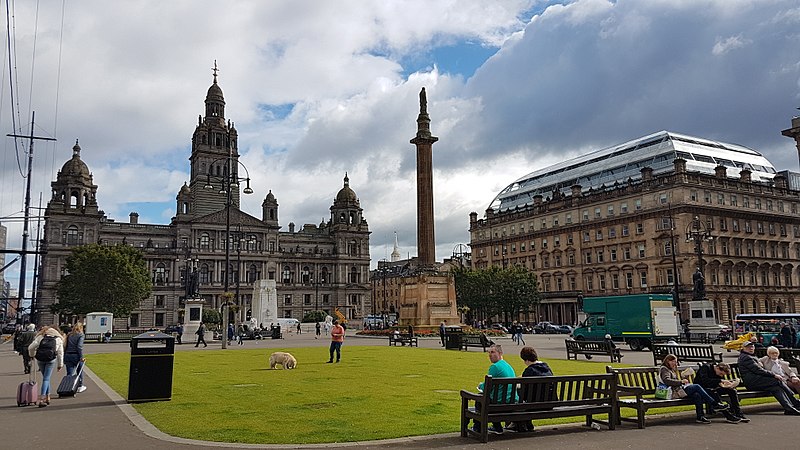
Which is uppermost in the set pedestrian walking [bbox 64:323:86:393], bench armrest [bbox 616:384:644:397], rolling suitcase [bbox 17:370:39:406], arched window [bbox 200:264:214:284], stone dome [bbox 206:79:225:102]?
stone dome [bbox 206:79:225:102]

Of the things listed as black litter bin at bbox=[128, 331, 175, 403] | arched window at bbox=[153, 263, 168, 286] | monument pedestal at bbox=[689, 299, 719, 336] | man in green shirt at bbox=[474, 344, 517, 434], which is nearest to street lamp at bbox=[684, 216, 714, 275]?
monument pedestal at bbox=[689, 299, 719, 336]

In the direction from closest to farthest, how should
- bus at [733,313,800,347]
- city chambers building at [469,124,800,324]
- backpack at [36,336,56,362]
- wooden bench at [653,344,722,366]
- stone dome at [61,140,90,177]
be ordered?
backpack at [36,336,56,362]
wooden bench at [653,344,722,366]
bus at [733,313,800,347]
city chambers building at [469,124,800,324]
stone dome at [61,140,90,177]

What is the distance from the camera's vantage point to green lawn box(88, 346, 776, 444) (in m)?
9.38

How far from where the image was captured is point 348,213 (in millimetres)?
126375

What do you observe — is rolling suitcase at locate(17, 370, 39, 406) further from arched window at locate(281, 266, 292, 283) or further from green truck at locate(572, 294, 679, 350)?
arched window at locate(281, 266, 292, 283)

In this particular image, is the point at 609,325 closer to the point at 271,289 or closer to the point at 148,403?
the point at 148,403

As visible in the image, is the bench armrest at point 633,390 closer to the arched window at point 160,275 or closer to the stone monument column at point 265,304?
the stone monument column at point 265,304

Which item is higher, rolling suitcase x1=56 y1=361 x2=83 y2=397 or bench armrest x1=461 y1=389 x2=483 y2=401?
bench armrest x1=461 y1=389 x2=483 y2=401

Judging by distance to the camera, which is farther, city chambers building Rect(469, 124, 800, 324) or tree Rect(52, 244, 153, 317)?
city chambers building Rect(469, 124, 800, 324)

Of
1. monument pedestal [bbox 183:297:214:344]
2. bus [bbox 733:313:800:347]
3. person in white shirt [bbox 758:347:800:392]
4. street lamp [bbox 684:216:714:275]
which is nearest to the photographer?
person in white shirt [bbox 758:347:800:392]

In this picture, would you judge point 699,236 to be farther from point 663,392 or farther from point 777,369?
point 663,392

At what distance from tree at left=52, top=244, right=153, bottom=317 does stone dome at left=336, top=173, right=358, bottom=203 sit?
59761mm

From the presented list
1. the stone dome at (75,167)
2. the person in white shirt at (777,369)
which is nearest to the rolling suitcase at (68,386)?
the person in white shirt at (777,369)

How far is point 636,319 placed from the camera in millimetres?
36531
